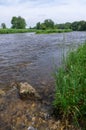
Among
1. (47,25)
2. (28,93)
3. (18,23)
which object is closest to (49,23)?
(47,25)

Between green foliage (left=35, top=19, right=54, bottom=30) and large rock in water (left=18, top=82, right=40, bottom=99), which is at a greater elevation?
large rock in water (left=18, top=82, right=40, bottom=99)

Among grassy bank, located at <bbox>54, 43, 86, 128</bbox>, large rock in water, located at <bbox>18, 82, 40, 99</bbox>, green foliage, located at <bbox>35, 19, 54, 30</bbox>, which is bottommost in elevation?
green foliage, located at <bbox>35, 19, 54, 30</bbox>

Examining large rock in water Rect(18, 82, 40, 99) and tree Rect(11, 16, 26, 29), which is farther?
tree Rect(11, 16, 26, 29)

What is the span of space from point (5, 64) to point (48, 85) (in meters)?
4.65

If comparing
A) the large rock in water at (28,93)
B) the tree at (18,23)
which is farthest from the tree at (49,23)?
the large rock in water at (28,93)

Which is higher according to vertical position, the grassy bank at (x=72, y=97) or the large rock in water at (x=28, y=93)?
the grassy bank at (x=72, y=97)

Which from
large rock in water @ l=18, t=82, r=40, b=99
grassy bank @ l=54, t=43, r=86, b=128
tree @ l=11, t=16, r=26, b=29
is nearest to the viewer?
grassy bank @ l=54, t=43, r=86, b=128

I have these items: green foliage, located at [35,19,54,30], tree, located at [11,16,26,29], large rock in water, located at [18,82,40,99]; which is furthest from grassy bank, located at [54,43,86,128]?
tree, located at [11,16,26,29]

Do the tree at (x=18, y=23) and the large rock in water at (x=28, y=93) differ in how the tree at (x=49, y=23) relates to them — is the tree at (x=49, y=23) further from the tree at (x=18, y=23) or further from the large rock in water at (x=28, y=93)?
the large rock in water at (x=28, y=93)

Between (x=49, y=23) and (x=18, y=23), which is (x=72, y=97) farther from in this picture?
(x=18, y=23)

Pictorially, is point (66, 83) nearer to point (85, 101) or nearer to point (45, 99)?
point (85, 101)

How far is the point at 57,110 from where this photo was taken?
5949 millimetres

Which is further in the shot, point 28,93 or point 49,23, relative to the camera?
point 49,23

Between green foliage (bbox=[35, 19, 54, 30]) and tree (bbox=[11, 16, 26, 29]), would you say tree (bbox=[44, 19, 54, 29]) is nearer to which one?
green foliage (bbox=[35, 19, 54, 30])
